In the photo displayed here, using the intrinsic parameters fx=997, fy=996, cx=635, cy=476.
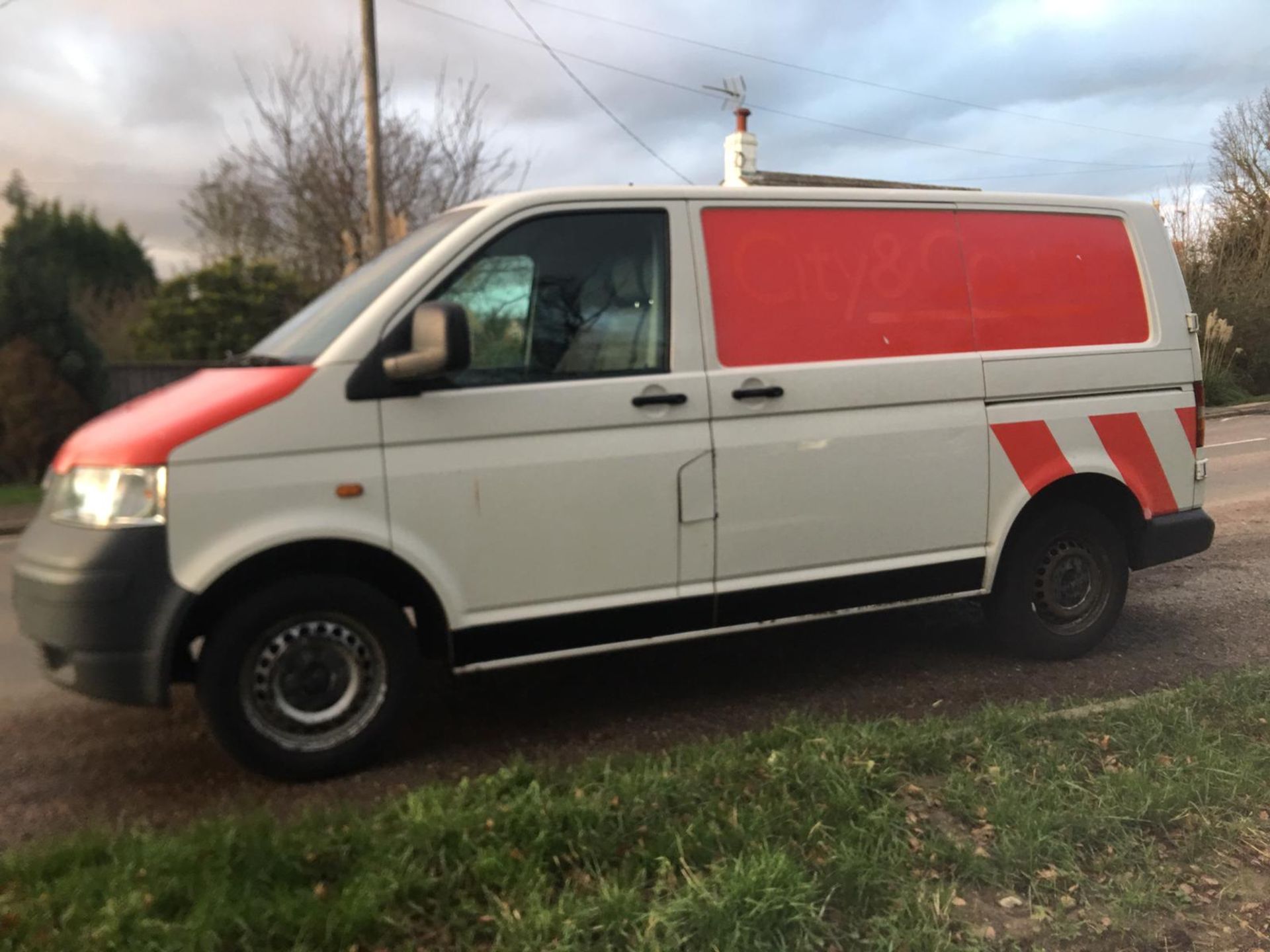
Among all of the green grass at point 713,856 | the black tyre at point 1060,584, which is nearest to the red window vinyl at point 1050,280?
the black tyre at point 1060,584

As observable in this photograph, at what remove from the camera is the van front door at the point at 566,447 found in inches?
143

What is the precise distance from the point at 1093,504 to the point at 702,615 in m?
2.25

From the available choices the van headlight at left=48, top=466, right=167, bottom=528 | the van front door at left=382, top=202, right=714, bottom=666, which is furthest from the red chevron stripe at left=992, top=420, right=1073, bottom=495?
the van headlight at left=48, top=466, right=167, bottom=528

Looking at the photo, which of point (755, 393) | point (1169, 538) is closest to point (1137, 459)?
point (1169, 538)

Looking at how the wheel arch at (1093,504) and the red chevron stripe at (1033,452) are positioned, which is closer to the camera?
the red chevron stripe at (1033,452)

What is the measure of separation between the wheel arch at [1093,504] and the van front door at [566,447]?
1646 millimetres

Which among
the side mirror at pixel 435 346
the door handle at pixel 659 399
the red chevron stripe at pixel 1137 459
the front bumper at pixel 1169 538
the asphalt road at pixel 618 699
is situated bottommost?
the asphalt road at pixel 618 699

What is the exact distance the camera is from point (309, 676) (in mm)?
3545

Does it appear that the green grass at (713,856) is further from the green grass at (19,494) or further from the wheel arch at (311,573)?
the green grass at (19,494)

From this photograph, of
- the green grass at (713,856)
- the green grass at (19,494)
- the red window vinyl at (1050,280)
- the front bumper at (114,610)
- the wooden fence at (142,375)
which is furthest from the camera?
the wooden fence at (142,375)

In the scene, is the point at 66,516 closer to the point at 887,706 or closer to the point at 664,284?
the point at 664,284

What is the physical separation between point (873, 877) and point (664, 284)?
7.57ft

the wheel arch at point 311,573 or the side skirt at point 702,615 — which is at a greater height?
the wheel arch at point 311,573

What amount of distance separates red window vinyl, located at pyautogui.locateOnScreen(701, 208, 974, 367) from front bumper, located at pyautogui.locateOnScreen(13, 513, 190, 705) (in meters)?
2.21
